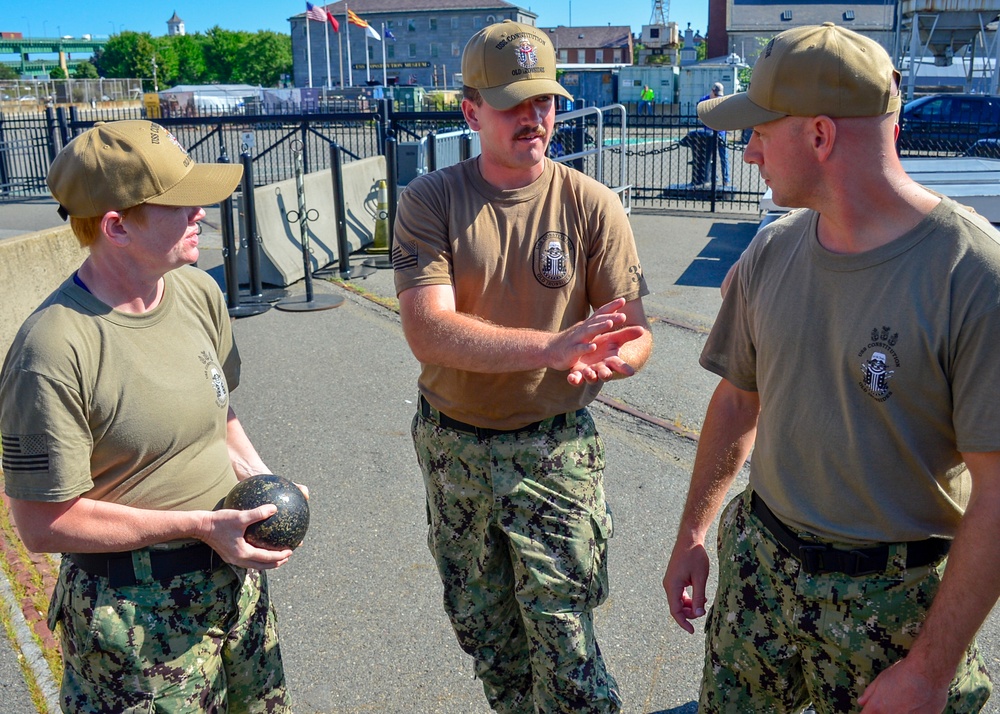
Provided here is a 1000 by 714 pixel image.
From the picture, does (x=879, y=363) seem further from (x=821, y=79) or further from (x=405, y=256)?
(x=405, y=256)

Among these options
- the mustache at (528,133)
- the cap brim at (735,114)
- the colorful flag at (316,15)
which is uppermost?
the colorful flag at (316,15)

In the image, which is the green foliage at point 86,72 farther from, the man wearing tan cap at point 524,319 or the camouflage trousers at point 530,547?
the camouflage trousers at point 530,547

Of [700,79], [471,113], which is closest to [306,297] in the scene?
[471,113]

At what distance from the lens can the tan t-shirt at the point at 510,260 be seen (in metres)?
2.95

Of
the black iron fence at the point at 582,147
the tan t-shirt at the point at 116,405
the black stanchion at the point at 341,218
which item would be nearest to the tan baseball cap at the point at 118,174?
the tan t-shirt at the point at 116,405

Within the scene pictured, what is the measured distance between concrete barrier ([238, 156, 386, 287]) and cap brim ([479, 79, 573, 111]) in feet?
25.6

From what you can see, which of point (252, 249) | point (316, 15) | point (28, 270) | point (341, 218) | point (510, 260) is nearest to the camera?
point (510, 260)

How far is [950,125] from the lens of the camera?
18.5 metres

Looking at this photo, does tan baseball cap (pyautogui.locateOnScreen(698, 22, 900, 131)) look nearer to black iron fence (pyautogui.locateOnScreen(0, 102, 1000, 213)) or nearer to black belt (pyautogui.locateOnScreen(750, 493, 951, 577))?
black belt (pyautogui.locateOnScreen(750, 493, 951, 577))

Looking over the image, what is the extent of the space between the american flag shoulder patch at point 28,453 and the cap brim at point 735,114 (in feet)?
5.99

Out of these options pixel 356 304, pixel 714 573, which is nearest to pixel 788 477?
pixel 714 573

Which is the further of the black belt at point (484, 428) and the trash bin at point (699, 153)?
the trash bin at point (699, 153)

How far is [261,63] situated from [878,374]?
128305 millimetres

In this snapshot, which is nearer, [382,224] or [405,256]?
[405,256]
